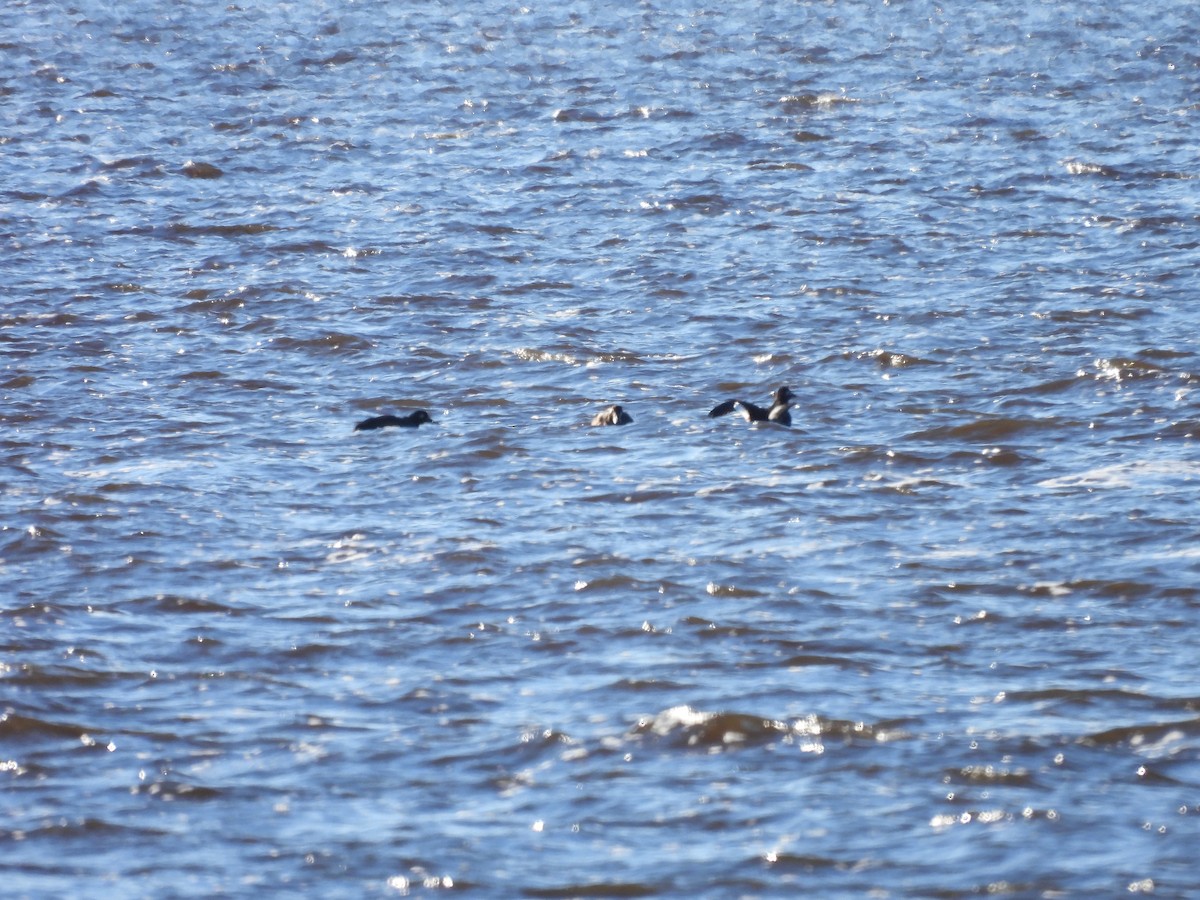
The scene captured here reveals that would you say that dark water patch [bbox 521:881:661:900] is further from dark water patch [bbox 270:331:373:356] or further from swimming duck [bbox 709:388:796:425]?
dark water patch [bbox 270:331:373:356]

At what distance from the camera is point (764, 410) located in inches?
432

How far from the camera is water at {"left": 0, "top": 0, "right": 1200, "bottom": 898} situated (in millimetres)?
6410

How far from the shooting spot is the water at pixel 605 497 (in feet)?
21.0

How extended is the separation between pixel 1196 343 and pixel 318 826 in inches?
300

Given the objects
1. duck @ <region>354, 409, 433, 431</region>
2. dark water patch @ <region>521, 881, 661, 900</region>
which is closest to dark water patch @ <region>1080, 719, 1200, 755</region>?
dark water patch @ <region>521, 881, 661, 900</region>

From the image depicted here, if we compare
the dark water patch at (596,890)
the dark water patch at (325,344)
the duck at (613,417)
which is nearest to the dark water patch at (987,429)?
the duck at (613,417)

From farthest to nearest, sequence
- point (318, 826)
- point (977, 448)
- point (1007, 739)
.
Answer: point (977, 448)
point (1007, 739)
point (318, 826)

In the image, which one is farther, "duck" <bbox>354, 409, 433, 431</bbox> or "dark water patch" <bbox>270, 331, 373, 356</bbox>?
"dark water patch" <bbox>270, 331, 373, 356</bbox>

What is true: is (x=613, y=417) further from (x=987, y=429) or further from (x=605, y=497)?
(x=987, y=429)

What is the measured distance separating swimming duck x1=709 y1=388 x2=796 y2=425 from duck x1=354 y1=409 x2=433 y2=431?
1.64 meters

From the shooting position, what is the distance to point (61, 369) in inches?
479

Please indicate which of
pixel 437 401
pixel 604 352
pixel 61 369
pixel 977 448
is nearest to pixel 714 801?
pixel 977 448

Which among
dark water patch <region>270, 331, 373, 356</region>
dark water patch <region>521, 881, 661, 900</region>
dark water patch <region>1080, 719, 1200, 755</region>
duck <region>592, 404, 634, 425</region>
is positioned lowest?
dark water patch <region>270, 331, 373, 356</region>

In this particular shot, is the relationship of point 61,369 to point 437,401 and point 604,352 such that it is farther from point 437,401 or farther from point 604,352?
point 604,352
